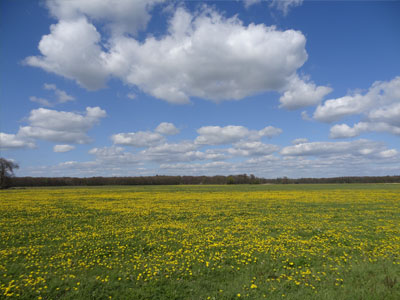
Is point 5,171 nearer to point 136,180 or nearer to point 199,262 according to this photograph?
point 136,180

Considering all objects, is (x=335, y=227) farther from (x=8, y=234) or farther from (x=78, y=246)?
(x=8, y=234)

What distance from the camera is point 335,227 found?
15.5 metres

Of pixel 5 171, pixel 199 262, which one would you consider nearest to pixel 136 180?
pixel 5 171

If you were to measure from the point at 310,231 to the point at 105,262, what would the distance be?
38.4 ft

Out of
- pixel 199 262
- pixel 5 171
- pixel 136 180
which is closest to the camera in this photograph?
pixel 199 262

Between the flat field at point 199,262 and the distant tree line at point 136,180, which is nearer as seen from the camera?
the flat field at point 199,262

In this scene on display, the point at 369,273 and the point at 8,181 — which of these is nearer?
the point at 369,273

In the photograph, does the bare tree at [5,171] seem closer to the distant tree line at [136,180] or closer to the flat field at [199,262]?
the distant tree line at [136,180]

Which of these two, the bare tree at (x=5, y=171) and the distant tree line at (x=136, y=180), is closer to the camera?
the bare tree at (x=5, y=171)

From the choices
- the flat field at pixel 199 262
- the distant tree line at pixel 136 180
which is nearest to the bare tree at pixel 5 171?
the distant tree line at pixel 136 180

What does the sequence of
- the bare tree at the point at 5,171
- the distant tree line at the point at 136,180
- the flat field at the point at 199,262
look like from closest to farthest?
the flat field at the point at 199,262, the bare tree at the point at 5,171, the distant tree line at the point at 136,180

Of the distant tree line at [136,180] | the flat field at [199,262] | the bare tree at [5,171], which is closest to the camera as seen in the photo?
the flat field at [199,262]

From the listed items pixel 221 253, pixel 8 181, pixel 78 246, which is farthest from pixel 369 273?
pixel 8 181

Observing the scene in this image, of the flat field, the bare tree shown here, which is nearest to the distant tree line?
the bare tree
